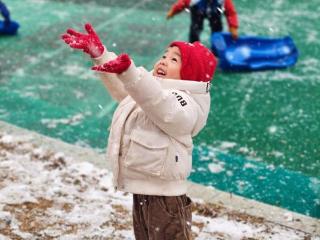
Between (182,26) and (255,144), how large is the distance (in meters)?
3.93

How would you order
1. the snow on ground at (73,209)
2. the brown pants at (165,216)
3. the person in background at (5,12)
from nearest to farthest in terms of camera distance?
the brown pants at (165,216)
the snow on ground at (73,209)
the person in background at (5,12)

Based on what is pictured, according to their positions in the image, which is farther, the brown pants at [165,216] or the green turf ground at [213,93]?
the green turf ground at [213,93]

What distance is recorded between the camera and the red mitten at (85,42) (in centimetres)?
274

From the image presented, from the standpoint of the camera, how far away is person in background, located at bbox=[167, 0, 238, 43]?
25.0ft

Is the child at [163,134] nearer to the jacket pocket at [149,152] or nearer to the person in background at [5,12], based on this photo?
the jacket pocket at [149,152]

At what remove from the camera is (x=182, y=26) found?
9.41 metres

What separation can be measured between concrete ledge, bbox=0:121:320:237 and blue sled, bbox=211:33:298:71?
108 inches

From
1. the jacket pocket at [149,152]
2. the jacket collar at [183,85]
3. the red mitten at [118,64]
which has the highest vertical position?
the red mitten at [118,64]

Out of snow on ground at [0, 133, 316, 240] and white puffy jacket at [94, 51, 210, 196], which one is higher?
white puffy jacket at [94, 51, 210, 196]

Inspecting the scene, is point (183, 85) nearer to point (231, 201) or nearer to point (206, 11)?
point (231, 201)

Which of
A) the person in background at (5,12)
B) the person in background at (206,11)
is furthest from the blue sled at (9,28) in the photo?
the person in background at (206,11)

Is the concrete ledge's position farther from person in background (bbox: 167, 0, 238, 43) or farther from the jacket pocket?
person in background (bbox: 167, 0, 238, 43)

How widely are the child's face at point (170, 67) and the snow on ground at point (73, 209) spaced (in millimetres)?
1564

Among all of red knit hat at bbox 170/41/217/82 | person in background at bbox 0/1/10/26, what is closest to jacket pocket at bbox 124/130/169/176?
red knit hat at bbox 170/41/217/82
